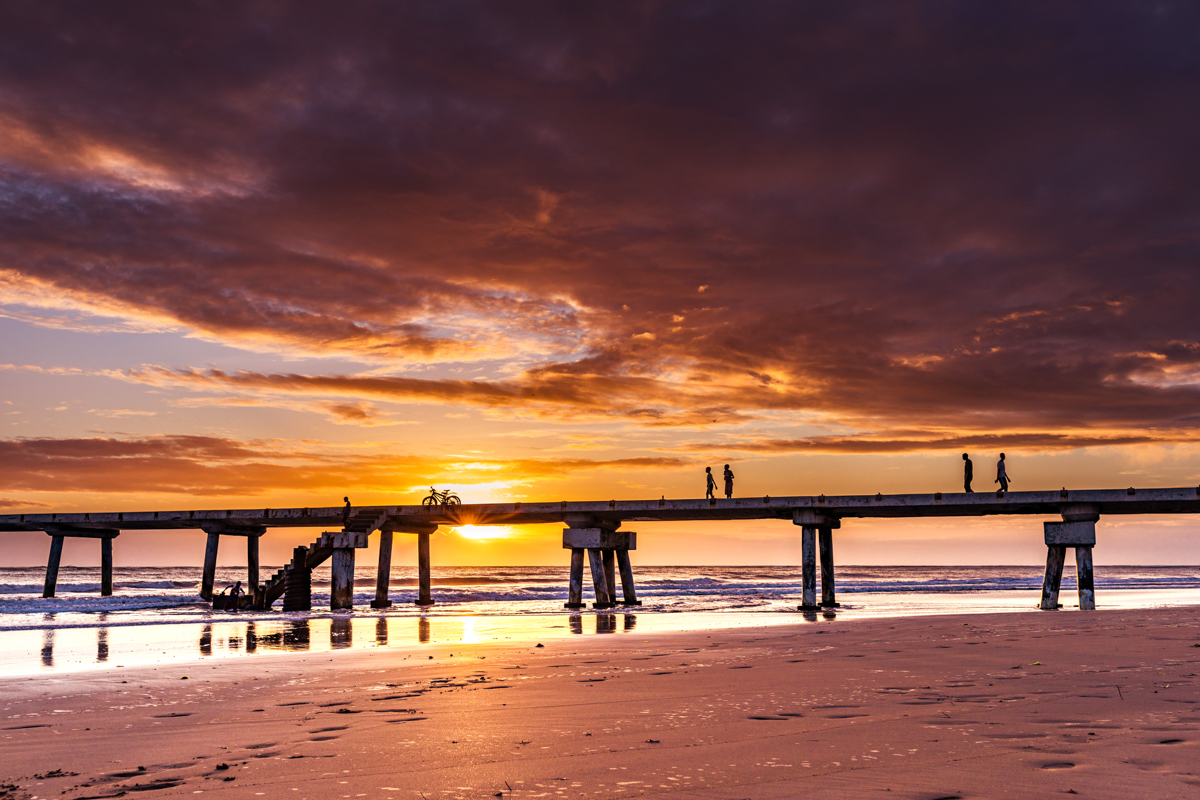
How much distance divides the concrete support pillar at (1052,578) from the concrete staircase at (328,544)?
2734 cm

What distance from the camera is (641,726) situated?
7.56 m

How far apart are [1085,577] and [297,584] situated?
31.2 metres

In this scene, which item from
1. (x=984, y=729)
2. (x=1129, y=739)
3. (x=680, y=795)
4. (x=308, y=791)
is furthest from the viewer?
(x=984, y=729)

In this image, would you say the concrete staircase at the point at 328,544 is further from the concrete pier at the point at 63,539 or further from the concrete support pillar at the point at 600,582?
the concrete pier at the point at 63,539

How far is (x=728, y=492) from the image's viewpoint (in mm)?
36062

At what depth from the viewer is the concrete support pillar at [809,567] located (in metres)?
34.0

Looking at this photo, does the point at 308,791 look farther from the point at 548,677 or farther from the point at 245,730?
the point at 548,677

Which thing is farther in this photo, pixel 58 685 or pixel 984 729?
pixel 58 685

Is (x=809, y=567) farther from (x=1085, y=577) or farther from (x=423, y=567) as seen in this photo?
(x=423, y=567)

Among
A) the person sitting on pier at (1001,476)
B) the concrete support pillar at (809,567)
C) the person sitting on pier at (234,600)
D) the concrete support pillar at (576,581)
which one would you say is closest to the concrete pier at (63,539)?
the person sitting on pier at (234,600)

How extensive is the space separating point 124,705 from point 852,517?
31.9 metres

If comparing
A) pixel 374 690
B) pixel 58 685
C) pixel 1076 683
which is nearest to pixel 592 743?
pixel 374 690

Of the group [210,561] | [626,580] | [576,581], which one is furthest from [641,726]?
[210,561]

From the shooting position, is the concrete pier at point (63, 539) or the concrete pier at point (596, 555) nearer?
the concrete pier at point (596, 555)
